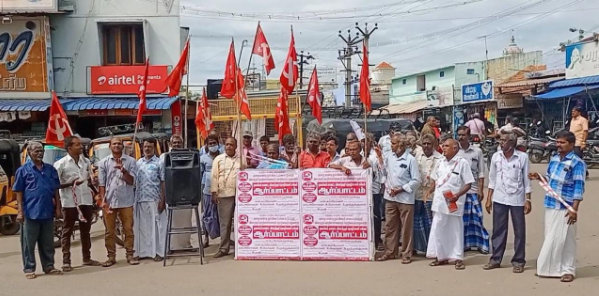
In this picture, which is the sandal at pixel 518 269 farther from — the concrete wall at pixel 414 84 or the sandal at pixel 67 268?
the concrete wall at pixel 414 84

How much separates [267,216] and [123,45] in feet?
49.1

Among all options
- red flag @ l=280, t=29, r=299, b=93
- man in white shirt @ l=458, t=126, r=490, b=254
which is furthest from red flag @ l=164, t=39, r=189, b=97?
man in white shirt @ l=458, t=126, r=490, b=254

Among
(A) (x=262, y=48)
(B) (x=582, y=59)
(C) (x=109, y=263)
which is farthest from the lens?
(B) (x=582, y=59)

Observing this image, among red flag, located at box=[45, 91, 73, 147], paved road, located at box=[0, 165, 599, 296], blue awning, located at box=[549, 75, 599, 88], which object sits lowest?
paved road, located at box=[0, 165, 599, 296]

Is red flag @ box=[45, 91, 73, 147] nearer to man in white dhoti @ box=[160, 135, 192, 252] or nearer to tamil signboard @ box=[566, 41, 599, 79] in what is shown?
man in white dhoti @ box=[160, 135, 192, 252]

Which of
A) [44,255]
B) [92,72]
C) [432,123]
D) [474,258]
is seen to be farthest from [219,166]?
[92,72]

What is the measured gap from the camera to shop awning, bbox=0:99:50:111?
2059cm

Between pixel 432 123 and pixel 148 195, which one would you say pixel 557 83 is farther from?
pixel 148 195

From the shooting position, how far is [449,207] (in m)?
8.14

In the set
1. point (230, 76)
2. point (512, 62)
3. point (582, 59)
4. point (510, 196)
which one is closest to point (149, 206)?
point (230, 76)

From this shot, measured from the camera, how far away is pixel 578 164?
23.6 ft

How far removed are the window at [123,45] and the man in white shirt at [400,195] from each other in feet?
49.8

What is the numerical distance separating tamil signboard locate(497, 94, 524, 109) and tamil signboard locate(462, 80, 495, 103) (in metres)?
0.99

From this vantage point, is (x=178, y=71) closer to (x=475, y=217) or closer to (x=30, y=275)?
(x=30, y=275)
